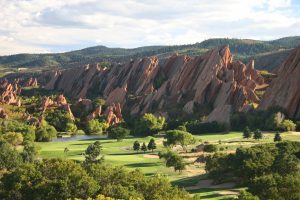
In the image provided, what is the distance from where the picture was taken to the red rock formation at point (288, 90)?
138 meters

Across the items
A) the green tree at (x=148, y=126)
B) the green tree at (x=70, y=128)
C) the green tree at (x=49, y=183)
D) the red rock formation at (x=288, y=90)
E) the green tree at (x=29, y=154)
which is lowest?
the green tree at (x=70, y=128)

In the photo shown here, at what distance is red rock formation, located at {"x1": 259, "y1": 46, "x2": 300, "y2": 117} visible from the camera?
138250mm

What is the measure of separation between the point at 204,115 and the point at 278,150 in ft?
275

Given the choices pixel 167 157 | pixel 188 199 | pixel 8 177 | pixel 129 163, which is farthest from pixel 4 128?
pixel 188 199

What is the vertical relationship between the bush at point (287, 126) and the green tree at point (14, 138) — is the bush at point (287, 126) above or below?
above

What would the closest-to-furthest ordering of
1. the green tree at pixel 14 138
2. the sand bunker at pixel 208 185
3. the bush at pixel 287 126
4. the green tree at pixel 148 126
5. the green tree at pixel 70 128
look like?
1. the sand bunker at pixel 208 185
2. the green tree at pixel 14 138
3. the bush at pixel 287 126
4. the green tree at pixel 148 126
5. the green tree at pixel 70 128

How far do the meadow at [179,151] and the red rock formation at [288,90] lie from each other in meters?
20.0

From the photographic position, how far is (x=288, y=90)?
142 meters

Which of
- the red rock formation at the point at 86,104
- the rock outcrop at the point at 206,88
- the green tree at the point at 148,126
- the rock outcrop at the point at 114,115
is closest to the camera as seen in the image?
the green tree at the point at 148,126

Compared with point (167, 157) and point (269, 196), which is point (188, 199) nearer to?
point (269, 196)

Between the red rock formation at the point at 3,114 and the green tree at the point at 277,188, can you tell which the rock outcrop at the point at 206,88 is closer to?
the red rock formation at the point at 3,114

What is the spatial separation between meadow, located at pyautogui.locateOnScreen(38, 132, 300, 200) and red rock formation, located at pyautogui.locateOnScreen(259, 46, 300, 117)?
65.6 feet

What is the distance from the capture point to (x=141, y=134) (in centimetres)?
14338

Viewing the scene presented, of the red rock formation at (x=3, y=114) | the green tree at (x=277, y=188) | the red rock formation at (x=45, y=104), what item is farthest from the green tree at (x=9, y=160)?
the red rock formation at (x=45, y=104)
